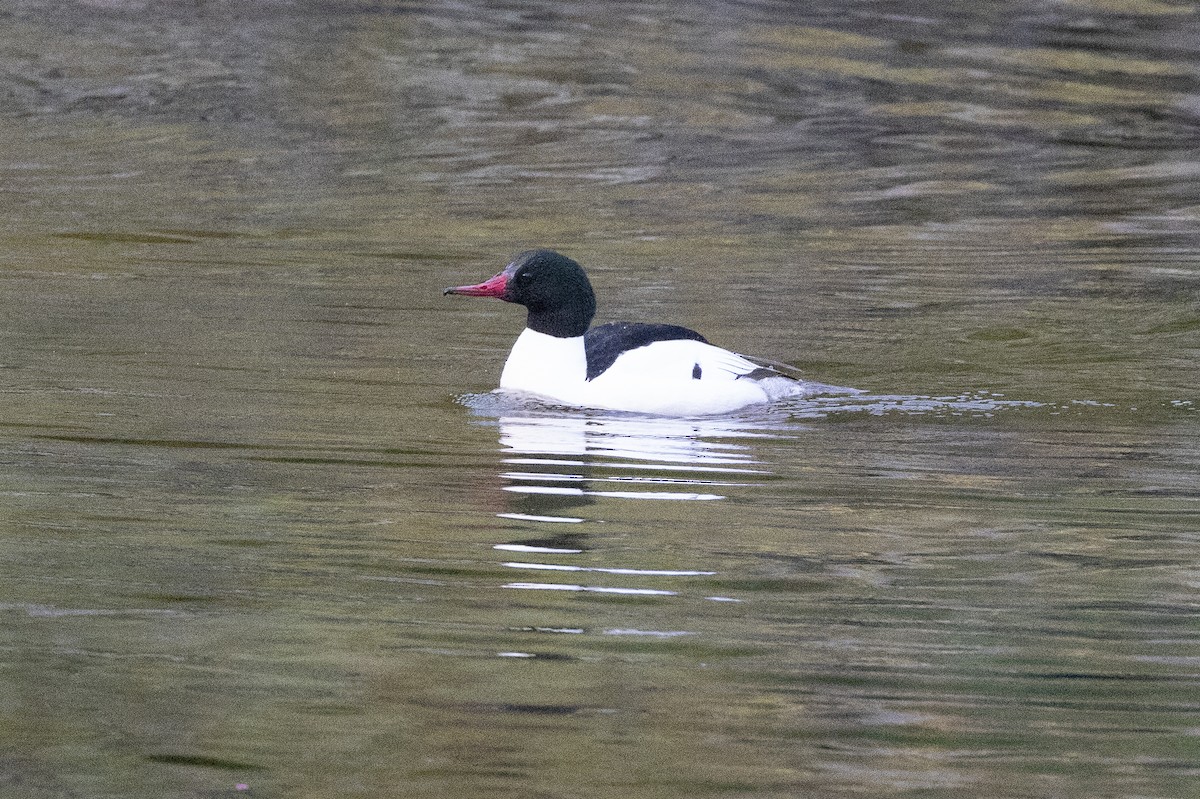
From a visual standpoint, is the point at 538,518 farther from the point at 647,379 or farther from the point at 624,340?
the point at 624,340

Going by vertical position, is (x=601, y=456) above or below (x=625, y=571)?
below

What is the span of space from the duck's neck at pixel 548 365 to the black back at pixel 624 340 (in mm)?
55

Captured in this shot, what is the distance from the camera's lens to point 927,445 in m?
7.62

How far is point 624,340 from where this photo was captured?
26.9 ft

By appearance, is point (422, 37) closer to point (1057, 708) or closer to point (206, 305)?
point (206, 305)

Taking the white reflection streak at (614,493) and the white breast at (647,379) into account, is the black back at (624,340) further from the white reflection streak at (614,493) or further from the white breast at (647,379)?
the white reflection streak at (614,493)

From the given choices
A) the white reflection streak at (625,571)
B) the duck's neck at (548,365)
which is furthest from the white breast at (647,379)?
the white reflection streak at (625,571)

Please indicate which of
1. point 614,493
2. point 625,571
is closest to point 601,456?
point 614,493

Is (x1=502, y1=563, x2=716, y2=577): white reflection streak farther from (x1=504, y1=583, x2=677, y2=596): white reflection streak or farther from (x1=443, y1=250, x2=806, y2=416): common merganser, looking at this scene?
(x1=443, y1=250, x2=806, y2=416): common merganser

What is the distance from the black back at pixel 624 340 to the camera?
8.15 meters

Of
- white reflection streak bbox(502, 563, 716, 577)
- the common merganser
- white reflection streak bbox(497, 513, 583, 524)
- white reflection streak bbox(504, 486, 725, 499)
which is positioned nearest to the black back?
the common merganser

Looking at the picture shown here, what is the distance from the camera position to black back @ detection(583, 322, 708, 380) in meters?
8.15

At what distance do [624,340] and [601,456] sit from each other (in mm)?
1067

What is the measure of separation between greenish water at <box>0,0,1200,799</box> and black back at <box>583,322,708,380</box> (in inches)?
12.2
